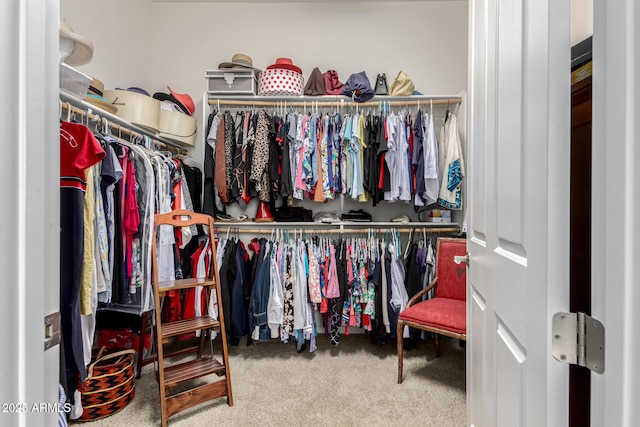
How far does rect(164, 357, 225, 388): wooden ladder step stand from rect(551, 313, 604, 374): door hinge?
5.58ft

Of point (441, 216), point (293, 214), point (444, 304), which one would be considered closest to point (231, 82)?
point (293, 214)

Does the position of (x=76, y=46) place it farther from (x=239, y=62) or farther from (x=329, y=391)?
(x=329, y=391)

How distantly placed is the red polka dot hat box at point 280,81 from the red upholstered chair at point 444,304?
70.1 inches

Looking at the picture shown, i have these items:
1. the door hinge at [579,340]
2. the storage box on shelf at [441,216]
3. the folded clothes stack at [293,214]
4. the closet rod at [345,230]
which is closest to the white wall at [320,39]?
the closet rod at [345,230]

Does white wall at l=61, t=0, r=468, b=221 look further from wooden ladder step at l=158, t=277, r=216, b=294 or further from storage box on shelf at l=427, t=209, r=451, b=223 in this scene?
wooden ladder step at l=158, t=277, r=216, b=294

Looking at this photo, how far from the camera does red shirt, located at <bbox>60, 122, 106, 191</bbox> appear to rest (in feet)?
4.11

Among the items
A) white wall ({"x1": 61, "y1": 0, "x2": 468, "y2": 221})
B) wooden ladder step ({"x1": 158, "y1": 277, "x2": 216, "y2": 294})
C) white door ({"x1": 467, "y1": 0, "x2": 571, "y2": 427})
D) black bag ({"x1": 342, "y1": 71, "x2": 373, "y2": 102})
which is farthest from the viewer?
white wall ({"x1": 61, "y1": 0, "x2": 468, "y2": 221})

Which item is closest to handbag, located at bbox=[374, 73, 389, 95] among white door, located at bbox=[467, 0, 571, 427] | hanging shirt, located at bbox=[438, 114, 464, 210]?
hanging shirt, located at bbox=[438, 114, 464, 210]

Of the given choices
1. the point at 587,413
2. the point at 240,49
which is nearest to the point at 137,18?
the point at 240,49

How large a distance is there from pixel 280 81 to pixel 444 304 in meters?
2.19

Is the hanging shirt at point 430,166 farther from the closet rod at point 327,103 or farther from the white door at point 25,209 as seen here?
the white door at point 25,209
